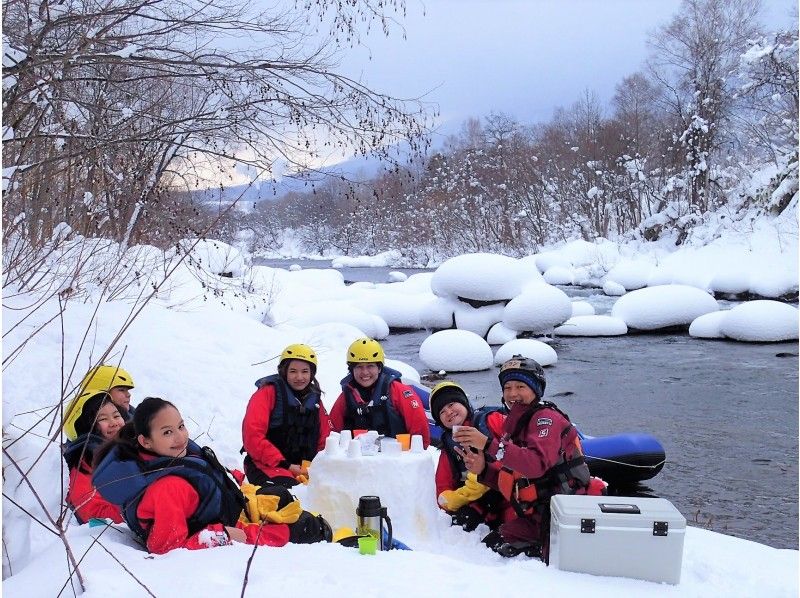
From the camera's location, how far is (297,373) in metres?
5.11

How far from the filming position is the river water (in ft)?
21.7

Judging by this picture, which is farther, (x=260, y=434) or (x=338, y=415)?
(x=338, y=415)

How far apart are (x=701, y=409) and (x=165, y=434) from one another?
340 inches

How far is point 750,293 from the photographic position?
18984mm

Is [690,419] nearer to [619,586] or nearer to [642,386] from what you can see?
[642,386]

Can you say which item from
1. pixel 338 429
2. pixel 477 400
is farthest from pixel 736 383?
pixel 338 429

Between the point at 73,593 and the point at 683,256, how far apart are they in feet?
83.1

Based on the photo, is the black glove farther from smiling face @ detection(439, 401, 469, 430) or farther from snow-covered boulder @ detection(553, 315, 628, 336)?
snow-covered boulder @ detection(553, 315, 628, 336)

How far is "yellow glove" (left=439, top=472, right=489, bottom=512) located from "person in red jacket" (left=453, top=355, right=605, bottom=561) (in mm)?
321

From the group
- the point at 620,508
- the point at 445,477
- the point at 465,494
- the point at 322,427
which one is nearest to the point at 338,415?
the point at 322,427

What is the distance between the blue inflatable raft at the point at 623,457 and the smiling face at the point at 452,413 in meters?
2.06

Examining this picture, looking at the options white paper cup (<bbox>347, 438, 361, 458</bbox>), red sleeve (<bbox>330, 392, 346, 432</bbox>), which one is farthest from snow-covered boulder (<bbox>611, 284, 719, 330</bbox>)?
white paper cup (<bbox>347, 438, 361, 458</bbox>)

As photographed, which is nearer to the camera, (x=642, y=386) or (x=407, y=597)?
(x=407, y=597)

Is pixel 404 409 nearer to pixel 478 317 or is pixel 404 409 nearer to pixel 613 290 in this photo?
pixel 478 317
